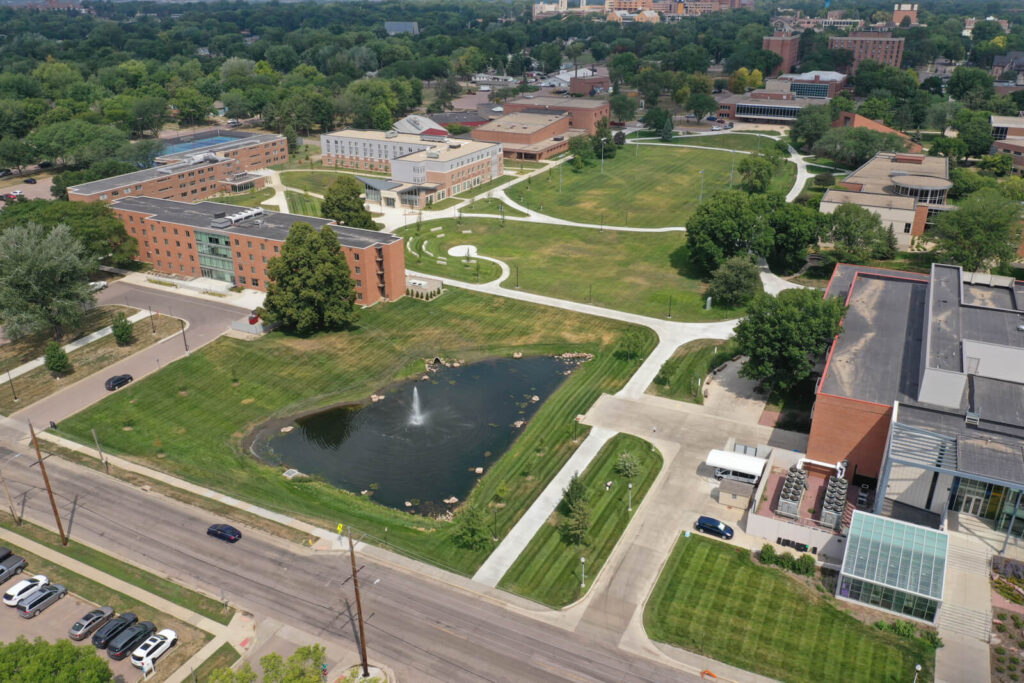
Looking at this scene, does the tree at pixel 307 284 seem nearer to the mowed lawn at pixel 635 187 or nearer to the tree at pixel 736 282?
the tree at pixel 736 282

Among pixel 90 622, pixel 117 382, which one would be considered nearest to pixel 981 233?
pixel 117 382

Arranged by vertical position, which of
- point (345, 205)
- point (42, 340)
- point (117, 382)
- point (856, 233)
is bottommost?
point (117, 382)

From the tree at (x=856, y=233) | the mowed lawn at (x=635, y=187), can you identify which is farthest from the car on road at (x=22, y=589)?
the tree at (x=856, y=233)

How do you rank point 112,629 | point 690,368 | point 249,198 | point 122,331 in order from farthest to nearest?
point 249,198, point 122,331, point 690,368, point 112,629

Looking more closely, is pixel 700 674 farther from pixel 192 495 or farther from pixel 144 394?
pixel 144 394

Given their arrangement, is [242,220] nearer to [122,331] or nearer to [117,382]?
[122,331]

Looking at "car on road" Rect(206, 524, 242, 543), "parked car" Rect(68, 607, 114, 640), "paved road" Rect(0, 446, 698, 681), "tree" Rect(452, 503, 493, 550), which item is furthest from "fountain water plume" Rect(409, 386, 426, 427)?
"parked car" Rect(68, 607, 114, 640)

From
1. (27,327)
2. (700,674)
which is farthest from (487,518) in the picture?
(27,327)
